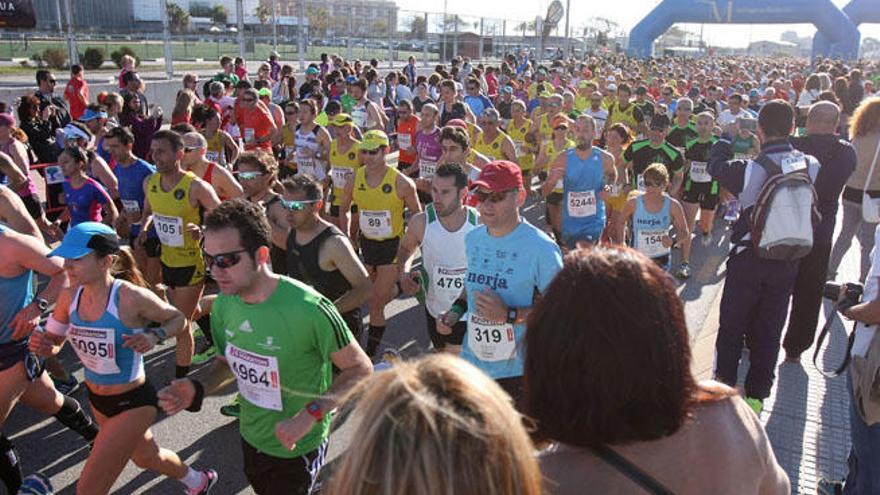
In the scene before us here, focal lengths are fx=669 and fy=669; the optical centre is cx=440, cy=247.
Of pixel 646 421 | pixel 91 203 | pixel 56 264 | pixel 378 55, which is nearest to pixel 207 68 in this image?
pixel 378 55

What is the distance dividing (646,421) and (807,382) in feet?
14.7

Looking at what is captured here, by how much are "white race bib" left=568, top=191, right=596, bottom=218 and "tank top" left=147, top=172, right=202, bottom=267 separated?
3426 millimetres

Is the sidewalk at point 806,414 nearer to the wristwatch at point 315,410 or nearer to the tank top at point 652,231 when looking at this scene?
the tank top at point 652,231

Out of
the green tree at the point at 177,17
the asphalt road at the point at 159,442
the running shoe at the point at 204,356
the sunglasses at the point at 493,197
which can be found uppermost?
the green tree at the point at 177,17

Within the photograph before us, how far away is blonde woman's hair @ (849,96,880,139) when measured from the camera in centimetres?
531

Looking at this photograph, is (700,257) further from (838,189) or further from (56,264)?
(56,264)

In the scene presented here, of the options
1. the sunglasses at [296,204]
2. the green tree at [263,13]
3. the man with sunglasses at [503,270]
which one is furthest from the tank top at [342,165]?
the green tree at [263,13]

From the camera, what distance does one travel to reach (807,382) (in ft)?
16.9

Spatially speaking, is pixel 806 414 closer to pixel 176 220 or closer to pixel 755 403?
pixel 755 403

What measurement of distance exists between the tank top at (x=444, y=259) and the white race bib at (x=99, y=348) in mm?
1928

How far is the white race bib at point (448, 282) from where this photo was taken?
14.2 ft

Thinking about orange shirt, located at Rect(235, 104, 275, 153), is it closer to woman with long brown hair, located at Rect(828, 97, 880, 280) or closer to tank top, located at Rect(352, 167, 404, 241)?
tank top, located at Rect(352, 167, 404, 241)

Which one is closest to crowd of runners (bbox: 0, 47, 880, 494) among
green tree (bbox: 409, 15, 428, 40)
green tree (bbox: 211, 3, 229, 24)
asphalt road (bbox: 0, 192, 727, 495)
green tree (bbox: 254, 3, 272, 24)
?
asphalt road (bbox: 0, 192, 727, 495)

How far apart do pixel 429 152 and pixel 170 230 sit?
3705 millimetres
